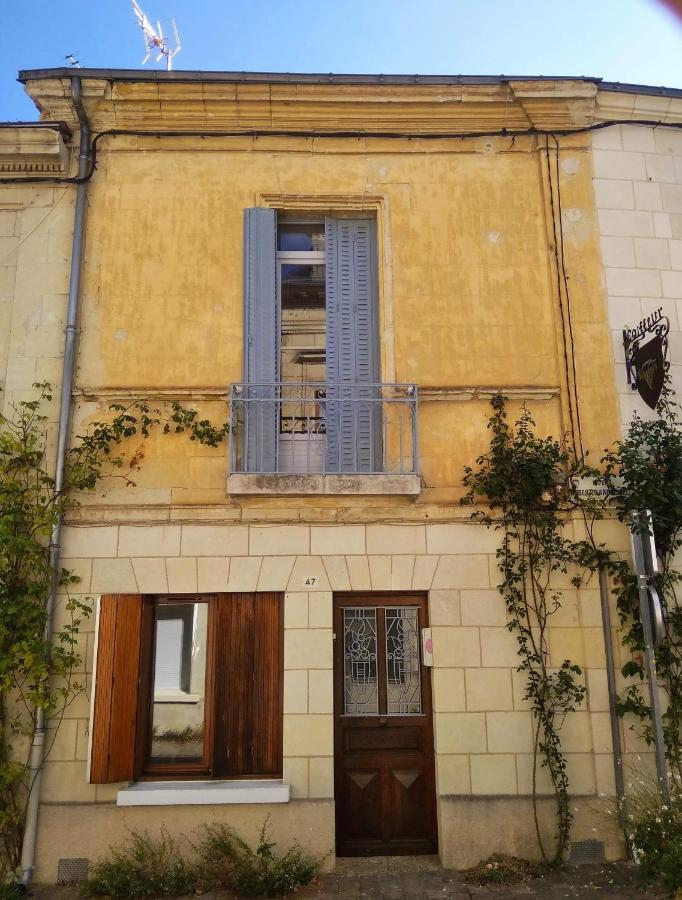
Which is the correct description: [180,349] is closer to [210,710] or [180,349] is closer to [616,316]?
[210,710]

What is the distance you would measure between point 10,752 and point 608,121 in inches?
306

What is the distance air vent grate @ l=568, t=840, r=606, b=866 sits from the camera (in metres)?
5.72

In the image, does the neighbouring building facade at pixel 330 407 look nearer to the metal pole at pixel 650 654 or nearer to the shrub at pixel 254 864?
the shrub at pixel 254 864

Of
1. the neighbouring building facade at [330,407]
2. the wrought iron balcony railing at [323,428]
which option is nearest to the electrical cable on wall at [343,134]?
the neighbouring building facade at [330,407]

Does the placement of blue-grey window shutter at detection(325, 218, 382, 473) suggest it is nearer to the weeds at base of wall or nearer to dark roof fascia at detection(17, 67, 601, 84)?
dark roof fascia at detection(17, 67, 601, 84)

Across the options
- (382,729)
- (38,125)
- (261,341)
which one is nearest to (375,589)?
(382,729)

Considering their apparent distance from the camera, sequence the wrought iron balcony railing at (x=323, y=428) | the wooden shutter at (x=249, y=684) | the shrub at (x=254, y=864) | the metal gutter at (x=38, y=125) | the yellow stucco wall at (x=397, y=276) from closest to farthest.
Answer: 1. the shrub at (x=254, y=864)
2. the wooden shutter at (x=249, y=684)
3. the wrought iron balcony railing at (x=323, y=428)
4. the yellow stucco wall at (x=397, y=276)
5. the metal gutter at (x=38, y=125)

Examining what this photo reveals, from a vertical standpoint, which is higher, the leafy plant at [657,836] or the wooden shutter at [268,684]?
the wooden shutter at [268,684]

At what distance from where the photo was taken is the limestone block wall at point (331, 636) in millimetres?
5805

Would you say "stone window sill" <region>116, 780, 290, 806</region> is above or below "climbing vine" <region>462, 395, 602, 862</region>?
below

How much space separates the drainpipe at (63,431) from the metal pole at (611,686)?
460cm

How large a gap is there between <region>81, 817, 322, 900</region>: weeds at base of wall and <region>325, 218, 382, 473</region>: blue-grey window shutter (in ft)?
10.2

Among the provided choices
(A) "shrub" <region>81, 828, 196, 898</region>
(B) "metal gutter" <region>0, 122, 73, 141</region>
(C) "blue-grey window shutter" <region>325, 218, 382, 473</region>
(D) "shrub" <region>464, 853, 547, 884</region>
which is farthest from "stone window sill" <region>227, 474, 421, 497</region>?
(B) "metal gutter" <region>0, 122, 73, 141</region>

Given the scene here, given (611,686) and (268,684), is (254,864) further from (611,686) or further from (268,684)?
(611,686)
